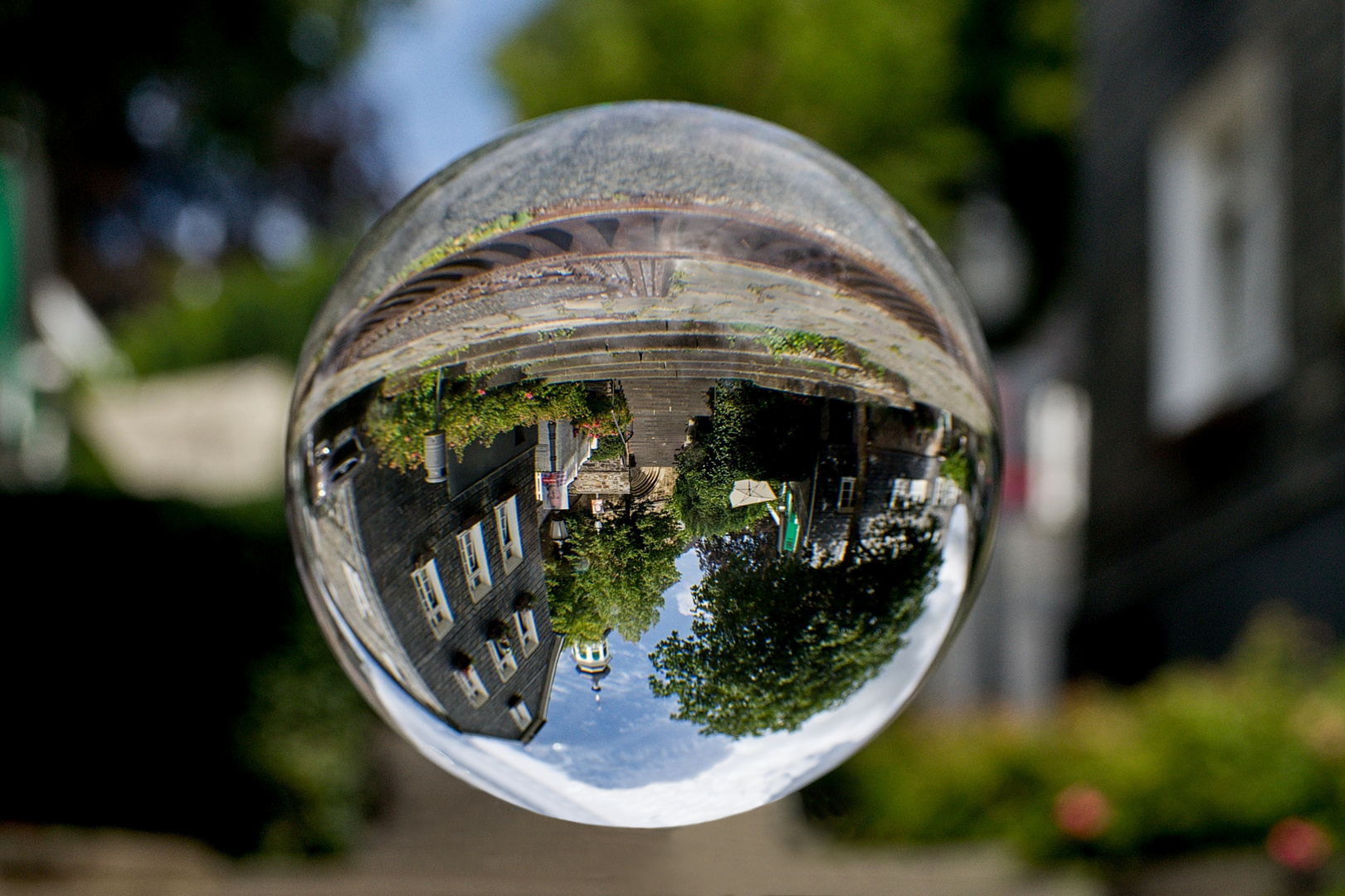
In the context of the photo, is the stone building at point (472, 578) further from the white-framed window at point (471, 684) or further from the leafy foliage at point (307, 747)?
the leafy foliage at point (307, 747)

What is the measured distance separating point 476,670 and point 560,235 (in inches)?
14.8

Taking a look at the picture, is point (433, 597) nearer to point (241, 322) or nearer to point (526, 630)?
point (526, 630)

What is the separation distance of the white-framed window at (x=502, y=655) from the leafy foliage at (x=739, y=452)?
19 cm

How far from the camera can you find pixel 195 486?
9.95m

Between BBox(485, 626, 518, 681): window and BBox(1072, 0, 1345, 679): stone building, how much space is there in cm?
621

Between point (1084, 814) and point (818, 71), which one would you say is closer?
point (1084, 814)

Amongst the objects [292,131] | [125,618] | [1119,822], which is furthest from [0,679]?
[292,131]

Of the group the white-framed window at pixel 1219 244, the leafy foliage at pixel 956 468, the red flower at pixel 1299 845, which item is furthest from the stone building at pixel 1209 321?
the leafy foliage at pixel 956 468

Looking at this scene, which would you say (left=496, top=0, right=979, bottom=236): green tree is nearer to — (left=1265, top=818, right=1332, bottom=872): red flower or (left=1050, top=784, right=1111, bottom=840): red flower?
(left=1050, top=784, right=1111, bottom=840): red flower

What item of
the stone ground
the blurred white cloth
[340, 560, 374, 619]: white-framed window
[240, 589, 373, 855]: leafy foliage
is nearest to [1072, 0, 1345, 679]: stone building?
the stone ground

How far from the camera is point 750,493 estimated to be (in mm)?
833

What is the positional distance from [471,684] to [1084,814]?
17.0ft

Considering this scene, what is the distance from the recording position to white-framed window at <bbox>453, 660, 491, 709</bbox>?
0.89 meters

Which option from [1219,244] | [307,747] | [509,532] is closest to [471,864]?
[307,747]
